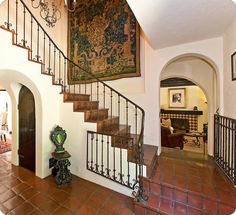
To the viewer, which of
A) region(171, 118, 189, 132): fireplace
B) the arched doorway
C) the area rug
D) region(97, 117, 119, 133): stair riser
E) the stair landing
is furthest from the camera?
region(171, 118, 189, 132): fireplace

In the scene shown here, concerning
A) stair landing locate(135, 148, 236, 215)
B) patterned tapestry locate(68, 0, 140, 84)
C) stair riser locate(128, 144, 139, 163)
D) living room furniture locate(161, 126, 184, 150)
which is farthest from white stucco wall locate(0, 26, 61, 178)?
living room furniture locate(161, 126, 184, 150)

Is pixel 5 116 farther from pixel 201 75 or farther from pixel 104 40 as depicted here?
pixel 201 75

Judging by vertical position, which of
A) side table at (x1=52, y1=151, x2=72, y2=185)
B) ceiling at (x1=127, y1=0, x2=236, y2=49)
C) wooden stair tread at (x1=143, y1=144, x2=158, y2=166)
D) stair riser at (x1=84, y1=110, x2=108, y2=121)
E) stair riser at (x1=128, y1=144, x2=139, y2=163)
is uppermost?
ceiling at (x1=127, y1=0, x2=236, y2=49)

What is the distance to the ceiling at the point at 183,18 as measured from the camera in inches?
71.5

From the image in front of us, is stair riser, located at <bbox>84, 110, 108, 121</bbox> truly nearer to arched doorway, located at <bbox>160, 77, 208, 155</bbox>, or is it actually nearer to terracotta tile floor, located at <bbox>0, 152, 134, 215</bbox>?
terracotta tile floor, located at <bbox>0, 152, 134, 215</bbox>

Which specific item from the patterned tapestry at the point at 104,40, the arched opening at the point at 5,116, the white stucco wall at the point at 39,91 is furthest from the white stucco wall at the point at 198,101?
the arched opening at the point at 5,116

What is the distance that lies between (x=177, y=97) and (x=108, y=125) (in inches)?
255

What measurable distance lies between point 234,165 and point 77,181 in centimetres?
266

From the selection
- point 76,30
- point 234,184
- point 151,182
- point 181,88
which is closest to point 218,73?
point 234,184

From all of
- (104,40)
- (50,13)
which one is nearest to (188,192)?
(104,40)

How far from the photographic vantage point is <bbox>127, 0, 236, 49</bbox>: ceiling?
5.96 feet

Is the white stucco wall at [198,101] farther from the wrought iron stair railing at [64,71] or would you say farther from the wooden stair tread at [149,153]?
the wooden stair tread at [149,153]

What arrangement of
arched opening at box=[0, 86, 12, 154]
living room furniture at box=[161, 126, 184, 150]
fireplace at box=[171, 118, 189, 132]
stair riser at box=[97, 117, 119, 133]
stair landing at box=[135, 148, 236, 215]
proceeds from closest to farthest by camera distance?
stair landing at box=[135, 148, 236, 215], stair riser at box=[97, 117, 119, 133], living room furniture at box=[161, 126, 184, 150], arched opening at box=[0, 86, 12, 154], fireplace at box=[171, 118, 189, 132]

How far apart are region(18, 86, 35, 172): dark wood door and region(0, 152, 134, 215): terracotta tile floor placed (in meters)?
0.48
